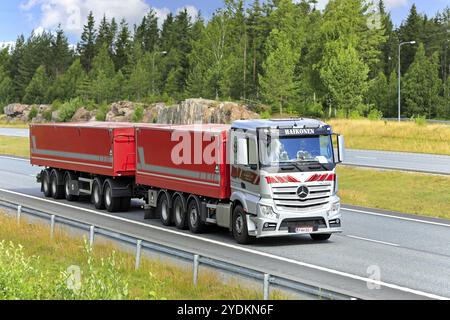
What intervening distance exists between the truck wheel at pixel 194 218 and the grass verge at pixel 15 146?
35.7m

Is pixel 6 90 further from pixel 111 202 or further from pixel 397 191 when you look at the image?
pixel 111 202

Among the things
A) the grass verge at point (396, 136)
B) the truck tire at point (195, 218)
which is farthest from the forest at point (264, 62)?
the truck tire at point (195, 218)

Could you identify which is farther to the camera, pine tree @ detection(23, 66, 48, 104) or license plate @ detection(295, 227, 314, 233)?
pine tree @ detection(23, 66, 48, 104)

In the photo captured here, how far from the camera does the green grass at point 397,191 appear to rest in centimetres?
2700

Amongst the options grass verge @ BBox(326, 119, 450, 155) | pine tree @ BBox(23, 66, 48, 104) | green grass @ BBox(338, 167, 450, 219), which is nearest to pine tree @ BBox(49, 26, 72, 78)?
pine tree @ BBox(23, 66, 48, 104)

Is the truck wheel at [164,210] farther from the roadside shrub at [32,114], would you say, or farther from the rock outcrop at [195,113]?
the roadside shrub at [32,114]

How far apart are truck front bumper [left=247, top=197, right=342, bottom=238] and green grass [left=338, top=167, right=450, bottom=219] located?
6923 mm

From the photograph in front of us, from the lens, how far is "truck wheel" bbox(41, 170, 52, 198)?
30.7m

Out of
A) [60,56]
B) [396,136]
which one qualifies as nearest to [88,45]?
[60,56]

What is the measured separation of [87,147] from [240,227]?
394 inches

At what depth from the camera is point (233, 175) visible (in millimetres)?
19656

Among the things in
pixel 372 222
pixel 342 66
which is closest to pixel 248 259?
pixel 372 222

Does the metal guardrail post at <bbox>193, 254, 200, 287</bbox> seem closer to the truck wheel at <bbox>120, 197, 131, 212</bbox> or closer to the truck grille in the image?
the truck grille

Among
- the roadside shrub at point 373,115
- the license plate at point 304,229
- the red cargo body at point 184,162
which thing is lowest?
the license plate at point 304,229
